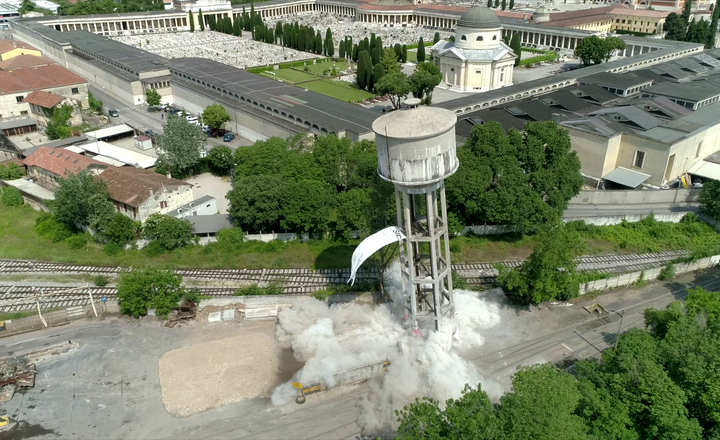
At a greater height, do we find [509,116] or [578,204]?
[509,116]

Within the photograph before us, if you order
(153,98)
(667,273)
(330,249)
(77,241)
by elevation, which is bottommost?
(667,273)

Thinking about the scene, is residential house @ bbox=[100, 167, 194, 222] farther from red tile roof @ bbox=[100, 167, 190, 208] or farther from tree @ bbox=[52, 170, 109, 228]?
tree @ bbox=[52, 170, 109, 228]

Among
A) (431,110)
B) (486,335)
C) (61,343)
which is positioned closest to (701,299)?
(486,335)

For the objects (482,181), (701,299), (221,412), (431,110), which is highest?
(431,110)

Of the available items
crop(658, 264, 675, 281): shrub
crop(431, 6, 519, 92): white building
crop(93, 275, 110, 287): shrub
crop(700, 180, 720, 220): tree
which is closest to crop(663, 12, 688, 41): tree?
crop(431, 6, 519, 92): white building

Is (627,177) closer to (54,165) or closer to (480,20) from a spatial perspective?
(480,20)

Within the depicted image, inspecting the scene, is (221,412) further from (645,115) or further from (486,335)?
(645,115)

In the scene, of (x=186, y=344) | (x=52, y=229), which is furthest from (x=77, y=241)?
(x=186, y=344)
